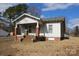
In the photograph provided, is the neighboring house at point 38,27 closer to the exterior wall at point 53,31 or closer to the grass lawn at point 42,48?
the exterior wall at point 53,31

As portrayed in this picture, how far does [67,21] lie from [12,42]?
3.21 feet

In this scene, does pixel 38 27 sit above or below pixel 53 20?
below

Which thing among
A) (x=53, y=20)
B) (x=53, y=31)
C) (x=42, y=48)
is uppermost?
(x=53, y=20)

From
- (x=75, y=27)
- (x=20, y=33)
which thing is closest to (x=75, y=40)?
(x=75, y=27)

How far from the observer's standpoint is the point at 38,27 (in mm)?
5520

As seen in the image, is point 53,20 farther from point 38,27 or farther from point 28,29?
point 28,29

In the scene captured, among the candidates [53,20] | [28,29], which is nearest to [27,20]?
[28,29]

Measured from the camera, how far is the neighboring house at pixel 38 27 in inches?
216

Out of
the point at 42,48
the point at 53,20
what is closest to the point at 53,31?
the point at 53,20

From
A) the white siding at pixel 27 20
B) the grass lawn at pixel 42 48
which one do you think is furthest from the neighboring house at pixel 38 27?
the grass lawn at pixel 42 48

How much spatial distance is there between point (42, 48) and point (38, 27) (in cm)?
36

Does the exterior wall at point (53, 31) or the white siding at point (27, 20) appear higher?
the white siding at point (27, 20)

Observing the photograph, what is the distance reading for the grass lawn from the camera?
544cm

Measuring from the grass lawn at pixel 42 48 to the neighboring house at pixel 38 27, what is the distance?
133 millimetres
